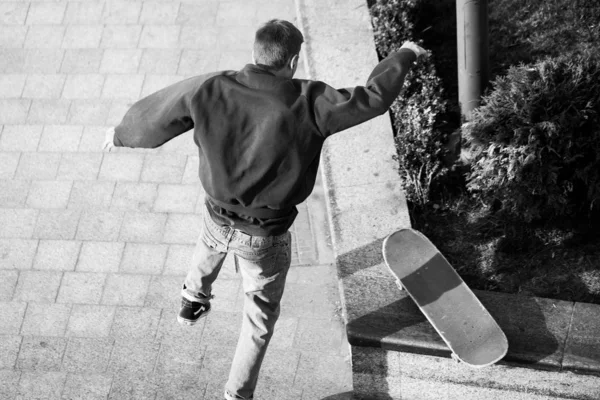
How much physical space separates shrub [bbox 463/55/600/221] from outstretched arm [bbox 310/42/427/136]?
111 cm

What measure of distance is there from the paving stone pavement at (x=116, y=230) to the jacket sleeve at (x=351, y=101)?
1.84m

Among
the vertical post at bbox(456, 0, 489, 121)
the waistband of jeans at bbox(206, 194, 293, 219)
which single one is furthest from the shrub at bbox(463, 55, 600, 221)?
the waistband of jeans at bbox(206, 194, 293, 219)

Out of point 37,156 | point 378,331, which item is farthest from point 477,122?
point 37,156

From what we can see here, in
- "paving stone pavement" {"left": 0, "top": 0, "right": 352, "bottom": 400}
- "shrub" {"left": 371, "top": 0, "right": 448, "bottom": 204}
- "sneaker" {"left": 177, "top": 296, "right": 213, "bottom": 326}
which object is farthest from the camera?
"shrub" {"left": 371, "top": 0, "right": 448, "bottom": 204}

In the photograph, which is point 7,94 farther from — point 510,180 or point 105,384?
point 510,180

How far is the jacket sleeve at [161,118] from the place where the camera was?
4.30 meters

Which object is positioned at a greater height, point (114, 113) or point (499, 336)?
point (499, 336)

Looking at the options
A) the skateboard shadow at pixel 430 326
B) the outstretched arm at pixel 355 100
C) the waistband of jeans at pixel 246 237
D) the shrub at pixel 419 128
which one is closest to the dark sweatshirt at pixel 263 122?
the outstretched arm at pixel 355 100

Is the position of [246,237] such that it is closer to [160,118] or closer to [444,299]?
[160,118]

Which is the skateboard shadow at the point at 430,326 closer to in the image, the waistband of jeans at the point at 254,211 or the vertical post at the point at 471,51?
the waistband of jeans at the point at 254,211

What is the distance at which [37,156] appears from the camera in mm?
6750

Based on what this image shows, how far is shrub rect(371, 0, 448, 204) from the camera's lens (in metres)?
5.64

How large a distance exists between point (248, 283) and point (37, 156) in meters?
2.72

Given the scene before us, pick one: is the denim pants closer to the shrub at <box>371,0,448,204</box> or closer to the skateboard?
the skateboard
